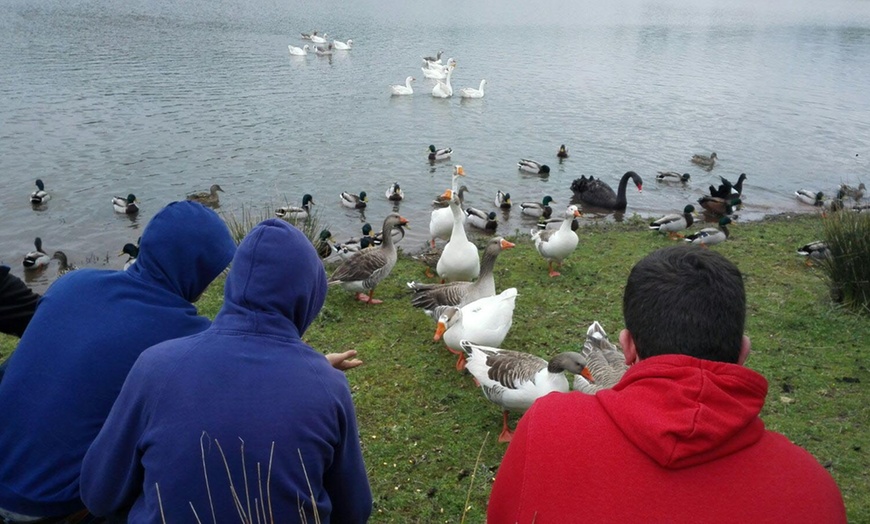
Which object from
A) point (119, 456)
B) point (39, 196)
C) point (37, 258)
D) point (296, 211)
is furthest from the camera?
point (39, 196)

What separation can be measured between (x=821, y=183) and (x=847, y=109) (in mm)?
11016

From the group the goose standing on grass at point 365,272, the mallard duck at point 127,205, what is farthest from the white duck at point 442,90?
the goose standing on grass at point 365,272

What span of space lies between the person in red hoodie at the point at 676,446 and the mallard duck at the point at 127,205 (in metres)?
14.3

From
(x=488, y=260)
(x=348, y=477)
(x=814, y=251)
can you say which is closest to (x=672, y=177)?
(x=814, y=251)

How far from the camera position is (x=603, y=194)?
17125mm

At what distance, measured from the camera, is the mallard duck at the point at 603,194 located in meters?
17.1

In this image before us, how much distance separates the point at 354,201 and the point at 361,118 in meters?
8.84

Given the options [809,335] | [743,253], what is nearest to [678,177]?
[743,253]

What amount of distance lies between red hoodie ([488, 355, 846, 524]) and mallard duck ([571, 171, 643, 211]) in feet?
50.7

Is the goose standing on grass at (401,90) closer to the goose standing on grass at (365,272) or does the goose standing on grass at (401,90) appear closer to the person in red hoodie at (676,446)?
the goose standing on grass at (365,272)

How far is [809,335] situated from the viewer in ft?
26.2

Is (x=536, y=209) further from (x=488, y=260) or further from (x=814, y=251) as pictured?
(x=488, y=260)

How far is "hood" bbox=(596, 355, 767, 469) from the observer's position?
1.94 metres

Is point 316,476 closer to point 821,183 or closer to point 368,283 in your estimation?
point 368,283
